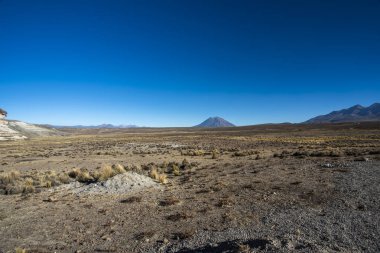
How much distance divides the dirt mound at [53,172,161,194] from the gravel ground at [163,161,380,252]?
25.2 ft

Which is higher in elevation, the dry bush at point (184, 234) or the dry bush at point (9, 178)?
the dry bush at point (9, 178)

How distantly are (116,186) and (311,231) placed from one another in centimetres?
1085

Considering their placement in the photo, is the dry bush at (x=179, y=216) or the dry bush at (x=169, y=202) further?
the dry bush at (x=169, y=202)

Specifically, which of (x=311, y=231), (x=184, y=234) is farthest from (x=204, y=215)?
(x=311, y=231)

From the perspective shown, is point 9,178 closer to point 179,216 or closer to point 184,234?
point 179,216

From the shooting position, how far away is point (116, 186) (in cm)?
1692

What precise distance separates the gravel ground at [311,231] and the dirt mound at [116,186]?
7674 millimetres

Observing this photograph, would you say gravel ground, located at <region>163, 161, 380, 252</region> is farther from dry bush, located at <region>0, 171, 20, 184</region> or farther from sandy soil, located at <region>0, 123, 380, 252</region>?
dry bush, located at <region>0, 171, 20, 184</region>

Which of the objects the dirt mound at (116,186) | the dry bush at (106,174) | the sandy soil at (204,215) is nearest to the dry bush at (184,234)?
the sandy soil at (204,215)

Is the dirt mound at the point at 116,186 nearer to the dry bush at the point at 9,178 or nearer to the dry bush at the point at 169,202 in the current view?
the dry bush at the point at 169,202

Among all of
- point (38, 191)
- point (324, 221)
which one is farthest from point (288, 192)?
point (38, 191)

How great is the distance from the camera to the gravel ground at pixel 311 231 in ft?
26.1

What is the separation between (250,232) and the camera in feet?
31.2

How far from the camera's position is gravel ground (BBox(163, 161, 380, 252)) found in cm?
795
